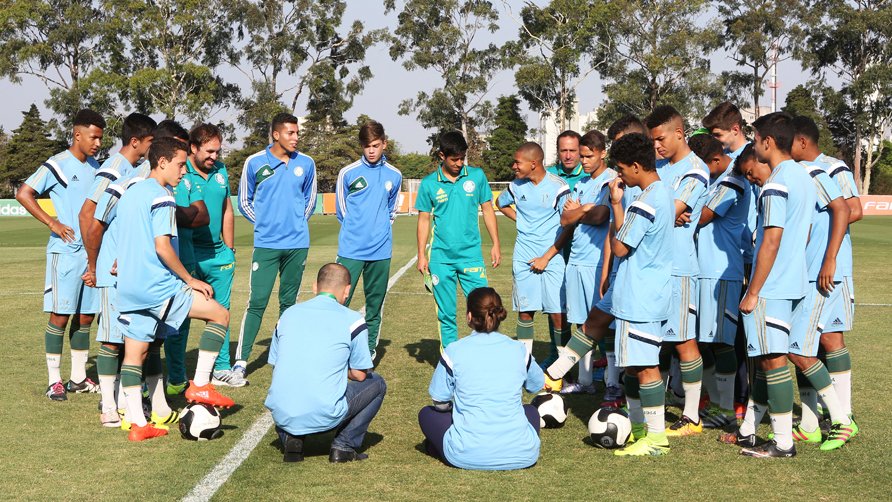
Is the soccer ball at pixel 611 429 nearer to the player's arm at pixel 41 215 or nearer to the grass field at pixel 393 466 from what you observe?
the grass field at pixel 393 466

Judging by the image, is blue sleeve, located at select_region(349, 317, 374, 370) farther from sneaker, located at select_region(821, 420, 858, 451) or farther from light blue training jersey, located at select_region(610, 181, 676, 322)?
sneaker, located at select_region(821, 420, 858, 451)

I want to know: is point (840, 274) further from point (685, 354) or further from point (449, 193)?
point (449, 193)

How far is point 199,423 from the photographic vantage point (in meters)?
5.97

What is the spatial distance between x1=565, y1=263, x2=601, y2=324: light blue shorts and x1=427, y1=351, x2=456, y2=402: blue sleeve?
2132mm

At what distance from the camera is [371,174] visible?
8.57 metres

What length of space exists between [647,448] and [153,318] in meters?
3.37

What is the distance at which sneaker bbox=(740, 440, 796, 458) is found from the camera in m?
5.63

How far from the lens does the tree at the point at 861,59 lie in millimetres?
58344

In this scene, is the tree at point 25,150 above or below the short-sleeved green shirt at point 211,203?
above

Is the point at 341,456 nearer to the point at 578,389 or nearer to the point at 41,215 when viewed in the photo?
A: the point at 578,389

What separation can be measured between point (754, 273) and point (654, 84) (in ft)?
182

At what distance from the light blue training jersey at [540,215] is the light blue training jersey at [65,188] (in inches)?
144

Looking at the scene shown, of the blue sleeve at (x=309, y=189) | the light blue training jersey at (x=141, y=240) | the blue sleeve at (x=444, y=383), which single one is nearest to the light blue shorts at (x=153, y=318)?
the light blue training jersey at (x=141, y=240)

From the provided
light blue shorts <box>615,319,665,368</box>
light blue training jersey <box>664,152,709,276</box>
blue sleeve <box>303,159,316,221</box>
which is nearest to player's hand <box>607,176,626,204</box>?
light blue training jersey <box>664,152,709,276</box>
